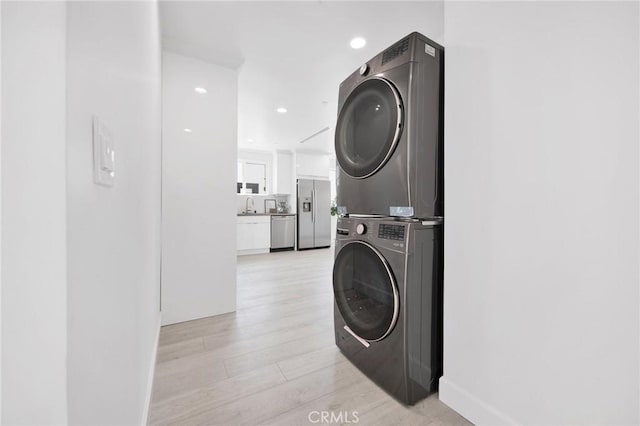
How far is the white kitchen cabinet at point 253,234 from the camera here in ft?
18.6

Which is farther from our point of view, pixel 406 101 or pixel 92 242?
pixel 406 101

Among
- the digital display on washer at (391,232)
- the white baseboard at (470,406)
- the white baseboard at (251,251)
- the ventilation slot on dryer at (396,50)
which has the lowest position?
the white baseboard at (251,251)

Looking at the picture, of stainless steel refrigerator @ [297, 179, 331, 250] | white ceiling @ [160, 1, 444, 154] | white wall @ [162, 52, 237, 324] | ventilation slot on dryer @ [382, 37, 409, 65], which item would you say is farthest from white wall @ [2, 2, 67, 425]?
stainless steel refrigerator @ [297, 179, 331, 250]

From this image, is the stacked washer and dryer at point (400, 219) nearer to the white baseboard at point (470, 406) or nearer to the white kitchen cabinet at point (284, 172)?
the white baseboard at point (470, 406)

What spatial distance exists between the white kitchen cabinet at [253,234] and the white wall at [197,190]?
3.28 meters

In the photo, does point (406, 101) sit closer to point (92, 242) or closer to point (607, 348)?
point (607, 348)

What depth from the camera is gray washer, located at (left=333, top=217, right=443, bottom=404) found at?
126cm

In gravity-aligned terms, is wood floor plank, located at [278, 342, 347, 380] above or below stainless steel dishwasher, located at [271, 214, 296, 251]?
below

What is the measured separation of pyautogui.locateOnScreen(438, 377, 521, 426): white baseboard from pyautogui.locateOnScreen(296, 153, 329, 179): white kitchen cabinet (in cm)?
566

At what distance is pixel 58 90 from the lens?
0.35 m

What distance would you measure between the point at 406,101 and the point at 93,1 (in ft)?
3.77

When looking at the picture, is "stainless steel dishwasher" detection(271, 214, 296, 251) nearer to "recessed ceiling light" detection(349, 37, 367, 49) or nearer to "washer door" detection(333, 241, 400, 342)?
"recessed ceiling light" detection(349, 37, 367, 49)

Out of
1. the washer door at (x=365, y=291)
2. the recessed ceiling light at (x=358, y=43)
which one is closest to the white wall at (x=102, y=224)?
the washer door at (x=365, y=291)

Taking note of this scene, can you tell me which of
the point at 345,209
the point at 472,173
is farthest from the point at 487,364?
the point at 345,209
